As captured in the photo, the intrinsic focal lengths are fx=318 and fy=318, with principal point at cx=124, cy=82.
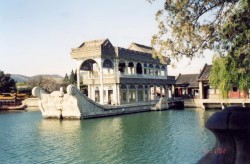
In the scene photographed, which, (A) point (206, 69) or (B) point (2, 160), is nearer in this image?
(B) point (2, 160)

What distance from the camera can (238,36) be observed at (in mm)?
7855

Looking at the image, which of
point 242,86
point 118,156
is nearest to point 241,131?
point 118,156

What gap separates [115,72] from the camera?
35312 mm

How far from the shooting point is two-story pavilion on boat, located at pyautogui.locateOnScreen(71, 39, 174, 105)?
3378 cm

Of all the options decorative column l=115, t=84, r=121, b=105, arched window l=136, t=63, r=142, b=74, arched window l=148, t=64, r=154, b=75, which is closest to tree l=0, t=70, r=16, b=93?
arched window l=136, t=63, r=142, b=74

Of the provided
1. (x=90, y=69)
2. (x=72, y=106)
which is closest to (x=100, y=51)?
(x=90, y=69)

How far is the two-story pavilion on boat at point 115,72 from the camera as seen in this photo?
111ft

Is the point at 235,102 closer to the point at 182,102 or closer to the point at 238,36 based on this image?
the point at 182,102

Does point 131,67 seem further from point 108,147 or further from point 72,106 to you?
point 108,147

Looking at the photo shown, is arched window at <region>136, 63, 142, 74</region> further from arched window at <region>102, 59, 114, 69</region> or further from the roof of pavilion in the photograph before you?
arched window at <region>102, 59, 114, 69</region>

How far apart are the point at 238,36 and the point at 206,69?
32578 millimetres

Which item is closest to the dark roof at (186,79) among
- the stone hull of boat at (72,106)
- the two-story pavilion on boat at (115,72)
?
the two-story pavilion on boat at (115,72)

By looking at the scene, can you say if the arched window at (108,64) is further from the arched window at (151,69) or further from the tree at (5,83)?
the tree at (5,83)

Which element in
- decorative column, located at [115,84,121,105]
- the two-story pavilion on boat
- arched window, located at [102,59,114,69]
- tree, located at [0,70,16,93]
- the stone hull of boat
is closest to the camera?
the stone hull of boat
